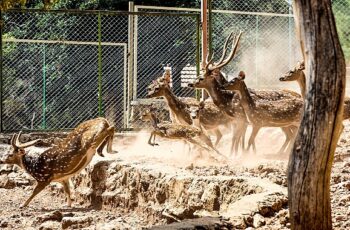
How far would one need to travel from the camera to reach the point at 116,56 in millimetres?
18438

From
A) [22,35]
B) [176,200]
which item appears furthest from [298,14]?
[22,35]

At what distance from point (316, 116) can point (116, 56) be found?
13.5 metres

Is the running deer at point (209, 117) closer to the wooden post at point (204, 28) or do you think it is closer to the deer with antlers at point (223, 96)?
the deer with antlers at point (223, 96)

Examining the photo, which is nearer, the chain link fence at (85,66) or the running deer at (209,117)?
the running deer at (209,117)

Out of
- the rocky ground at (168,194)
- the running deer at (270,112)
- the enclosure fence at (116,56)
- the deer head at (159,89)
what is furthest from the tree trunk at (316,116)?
the enclosure fence at (116,56)

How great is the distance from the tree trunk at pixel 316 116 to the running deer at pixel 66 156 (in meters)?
6.38

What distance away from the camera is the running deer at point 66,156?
11.4 metres

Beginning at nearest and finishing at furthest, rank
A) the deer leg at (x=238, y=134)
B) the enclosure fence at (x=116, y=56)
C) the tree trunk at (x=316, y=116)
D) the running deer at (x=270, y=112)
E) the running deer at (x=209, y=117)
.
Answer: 1. the tree trunk at (x=316, y=116)
2. the running deer at (x=270, y=112)
3. the deer leg at (x=238, y=134)
4. the running deer at (x=209, y=117)
5. the enclosure fence at (x=116, y=56)

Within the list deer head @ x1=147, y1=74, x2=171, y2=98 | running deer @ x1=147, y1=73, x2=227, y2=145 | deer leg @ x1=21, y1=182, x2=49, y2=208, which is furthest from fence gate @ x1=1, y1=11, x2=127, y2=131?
deer leg @ x1=21, y1=182, x2=49, y2=208

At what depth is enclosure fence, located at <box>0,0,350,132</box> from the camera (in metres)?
16.8

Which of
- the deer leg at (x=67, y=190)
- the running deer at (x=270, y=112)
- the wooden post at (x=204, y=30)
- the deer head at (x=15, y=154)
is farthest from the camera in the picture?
the wooden post at (x=204, y=30)

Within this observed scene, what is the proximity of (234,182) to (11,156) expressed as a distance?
4536mm

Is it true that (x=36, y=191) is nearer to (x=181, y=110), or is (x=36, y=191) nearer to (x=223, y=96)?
(x=181, y=110)

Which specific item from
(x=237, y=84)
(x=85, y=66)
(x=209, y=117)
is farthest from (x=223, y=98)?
(x=85, y=66)
